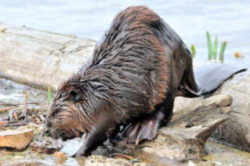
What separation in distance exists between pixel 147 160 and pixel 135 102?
42 centimetres

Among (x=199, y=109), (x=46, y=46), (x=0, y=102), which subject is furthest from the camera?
(x=46, y=46)

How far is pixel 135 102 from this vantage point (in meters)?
3.88

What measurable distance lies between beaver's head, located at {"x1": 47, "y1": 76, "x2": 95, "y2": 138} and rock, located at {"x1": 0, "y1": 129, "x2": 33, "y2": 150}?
0.19 meters

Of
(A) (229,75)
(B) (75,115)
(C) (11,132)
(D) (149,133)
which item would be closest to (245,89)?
(A) (229,75)

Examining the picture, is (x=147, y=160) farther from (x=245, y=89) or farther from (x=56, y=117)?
(x=245, y=89)

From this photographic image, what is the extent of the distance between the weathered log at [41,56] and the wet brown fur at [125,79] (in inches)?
70.3

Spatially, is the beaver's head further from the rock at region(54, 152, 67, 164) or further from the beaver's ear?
the rock at region(54, 152, 67, 164)

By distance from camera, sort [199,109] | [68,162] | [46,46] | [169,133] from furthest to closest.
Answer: [46,46]
[199,109]
[169,133]
[68,162]

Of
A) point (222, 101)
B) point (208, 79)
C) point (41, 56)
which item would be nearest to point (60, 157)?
point (222, 101)

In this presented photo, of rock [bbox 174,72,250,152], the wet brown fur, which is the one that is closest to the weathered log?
rock [bbox 174,72,250,152]

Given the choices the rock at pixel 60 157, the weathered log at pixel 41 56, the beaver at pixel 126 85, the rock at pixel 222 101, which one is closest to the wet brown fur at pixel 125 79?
the beaver at pixel 126 85

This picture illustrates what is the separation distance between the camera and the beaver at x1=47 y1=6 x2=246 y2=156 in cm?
376

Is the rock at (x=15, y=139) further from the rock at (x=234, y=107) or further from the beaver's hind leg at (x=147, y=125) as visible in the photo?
the rock at (x=234, y=107)

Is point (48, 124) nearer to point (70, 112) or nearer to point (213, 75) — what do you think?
point (70, 112)
